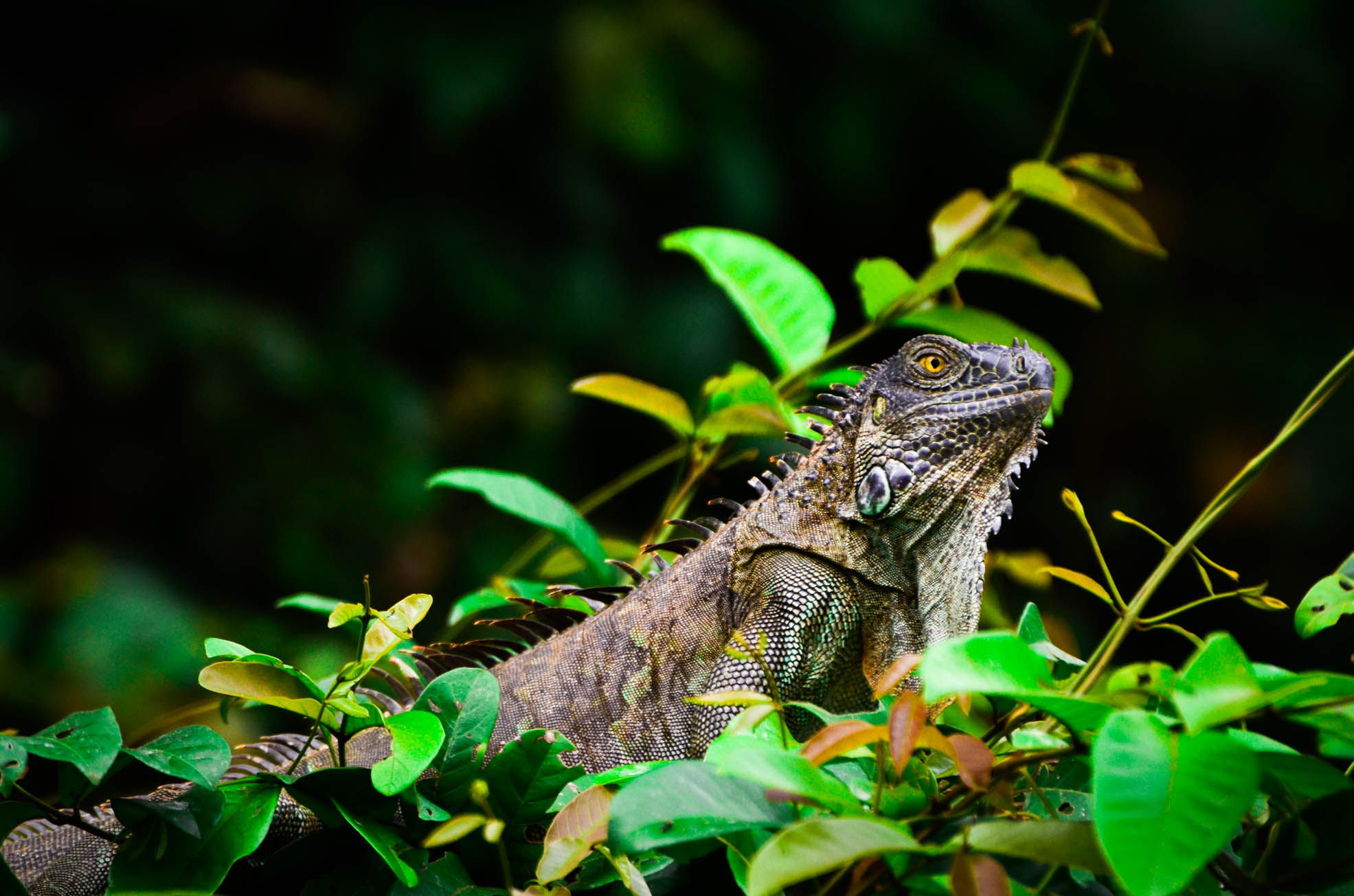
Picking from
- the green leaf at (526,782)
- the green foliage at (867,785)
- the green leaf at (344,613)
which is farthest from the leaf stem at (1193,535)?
the green leaf at (344,613)

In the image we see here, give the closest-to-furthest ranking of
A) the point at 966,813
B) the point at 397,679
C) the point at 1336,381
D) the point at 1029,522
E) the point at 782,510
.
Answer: the point at 966,813
the point at 1336,381
the point at 397,679
the point at 782,510
the point at 1029,522

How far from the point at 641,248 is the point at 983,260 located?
3.93 metres

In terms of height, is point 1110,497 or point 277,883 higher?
point 277,883

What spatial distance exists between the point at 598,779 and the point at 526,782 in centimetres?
8

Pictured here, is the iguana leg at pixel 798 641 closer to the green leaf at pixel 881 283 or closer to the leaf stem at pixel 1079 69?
the green leaf at pixel 881 283

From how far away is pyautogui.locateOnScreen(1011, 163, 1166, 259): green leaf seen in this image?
1.54m

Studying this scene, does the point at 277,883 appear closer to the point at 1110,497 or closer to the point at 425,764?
the point at 425,764

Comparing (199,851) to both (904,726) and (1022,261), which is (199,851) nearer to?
(904,726)

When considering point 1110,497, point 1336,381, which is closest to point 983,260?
point 1336,381

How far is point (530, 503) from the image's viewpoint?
1.57 meters

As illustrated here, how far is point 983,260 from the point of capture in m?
1.65

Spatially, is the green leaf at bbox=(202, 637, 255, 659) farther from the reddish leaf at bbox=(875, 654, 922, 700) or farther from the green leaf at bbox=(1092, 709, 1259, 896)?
the green leaf at bbox=(1092, 709, 1259, 896)

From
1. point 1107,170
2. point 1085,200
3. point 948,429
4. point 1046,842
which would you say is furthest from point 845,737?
point 1107,170

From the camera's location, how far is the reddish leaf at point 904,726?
27.9 inches
